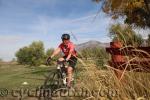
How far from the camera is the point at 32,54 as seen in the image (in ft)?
156

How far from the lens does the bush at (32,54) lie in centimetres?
4436

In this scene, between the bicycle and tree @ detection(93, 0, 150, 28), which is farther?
tree @ detection(93, 0, 150, 28)

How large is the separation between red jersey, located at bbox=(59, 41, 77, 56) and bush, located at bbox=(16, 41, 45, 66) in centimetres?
3097

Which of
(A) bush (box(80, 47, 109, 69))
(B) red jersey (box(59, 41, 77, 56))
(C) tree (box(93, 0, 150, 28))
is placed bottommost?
(A) bush (box(80, 47, 109, 69))

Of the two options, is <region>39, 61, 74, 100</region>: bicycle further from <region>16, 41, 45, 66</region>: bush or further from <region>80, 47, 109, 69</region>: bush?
<region>16, 41, 45, 66</region>: bush

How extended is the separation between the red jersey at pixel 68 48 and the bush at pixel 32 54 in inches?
1219

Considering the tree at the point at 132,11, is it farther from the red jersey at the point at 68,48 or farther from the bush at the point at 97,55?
the bush at the point at 97,55

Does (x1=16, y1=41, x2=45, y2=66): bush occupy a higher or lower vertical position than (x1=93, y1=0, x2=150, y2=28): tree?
lower

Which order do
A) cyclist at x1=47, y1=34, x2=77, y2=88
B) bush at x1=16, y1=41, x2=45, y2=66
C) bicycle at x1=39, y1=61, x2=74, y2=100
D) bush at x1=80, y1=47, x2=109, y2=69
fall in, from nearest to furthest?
bush at x1=80, y1=47, x2=109, y2=69
bicycle at x1=39, y1=61, x2=74, y2=100
cyclist at x1=47, y1=34, x2=77, y2=88
bush at x1=16, y1=41, x2=45, y2=66

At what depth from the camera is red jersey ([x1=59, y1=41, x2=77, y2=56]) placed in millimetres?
11875

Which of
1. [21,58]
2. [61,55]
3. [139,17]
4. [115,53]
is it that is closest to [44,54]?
[21,58]

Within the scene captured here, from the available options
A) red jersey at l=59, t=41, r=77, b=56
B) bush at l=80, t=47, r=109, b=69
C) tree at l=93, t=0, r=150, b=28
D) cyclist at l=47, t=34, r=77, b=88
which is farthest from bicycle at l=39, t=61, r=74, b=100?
tree at l=93, t=0, r=150, b=28

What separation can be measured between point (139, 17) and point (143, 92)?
2352 centimetres

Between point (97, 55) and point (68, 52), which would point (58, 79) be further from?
point (97, 55)
